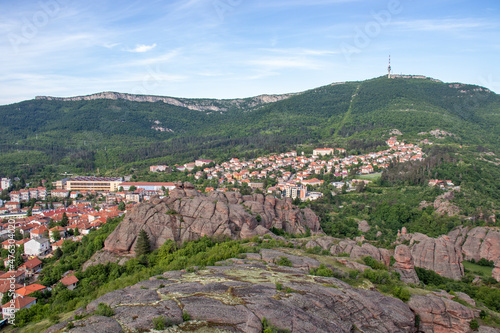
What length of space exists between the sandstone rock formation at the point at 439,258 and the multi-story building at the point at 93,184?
6748 cm

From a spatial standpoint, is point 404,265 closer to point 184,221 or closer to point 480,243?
point 184,221

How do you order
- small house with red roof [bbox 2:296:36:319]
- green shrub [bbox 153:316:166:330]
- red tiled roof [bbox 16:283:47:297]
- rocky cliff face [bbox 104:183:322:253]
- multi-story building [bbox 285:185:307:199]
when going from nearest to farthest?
green shrub [bbox 153:316:166:330]
small house with red roof [bbox 2:296:36:319]
red tiled roof [bbox 16:283:47:297]
rocky cliff face [bbox 104:183:322:253]
multi-story building [bbox 285:185:307:199]

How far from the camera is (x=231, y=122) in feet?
605

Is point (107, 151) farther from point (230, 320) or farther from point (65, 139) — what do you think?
point (230, 320)

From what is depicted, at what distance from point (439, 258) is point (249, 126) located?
443 ft

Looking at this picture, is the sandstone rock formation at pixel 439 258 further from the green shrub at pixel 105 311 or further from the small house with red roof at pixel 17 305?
the small house with red roof at pixel 17 305

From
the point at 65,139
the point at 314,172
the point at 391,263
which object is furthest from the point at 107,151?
the point at 391,263

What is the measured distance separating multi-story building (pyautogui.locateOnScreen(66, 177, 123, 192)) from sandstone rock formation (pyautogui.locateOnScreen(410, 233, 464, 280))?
67.5m

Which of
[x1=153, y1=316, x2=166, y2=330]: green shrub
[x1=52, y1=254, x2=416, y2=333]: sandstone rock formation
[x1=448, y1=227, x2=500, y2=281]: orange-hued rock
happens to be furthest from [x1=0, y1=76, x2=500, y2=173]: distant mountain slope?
[x1=153, y1=316, x2=166, y2=330]: green shrub

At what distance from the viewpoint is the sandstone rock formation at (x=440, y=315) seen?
16.1 metres

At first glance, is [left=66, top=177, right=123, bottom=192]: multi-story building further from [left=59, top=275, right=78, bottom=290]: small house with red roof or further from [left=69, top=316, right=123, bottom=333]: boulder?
[left=69, top=316, right=123, bottom=333]: boulder

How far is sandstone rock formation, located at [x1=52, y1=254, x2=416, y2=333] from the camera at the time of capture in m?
11.4

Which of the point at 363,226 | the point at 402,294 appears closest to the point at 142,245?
the point at 402,294

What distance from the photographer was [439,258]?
3209cm
